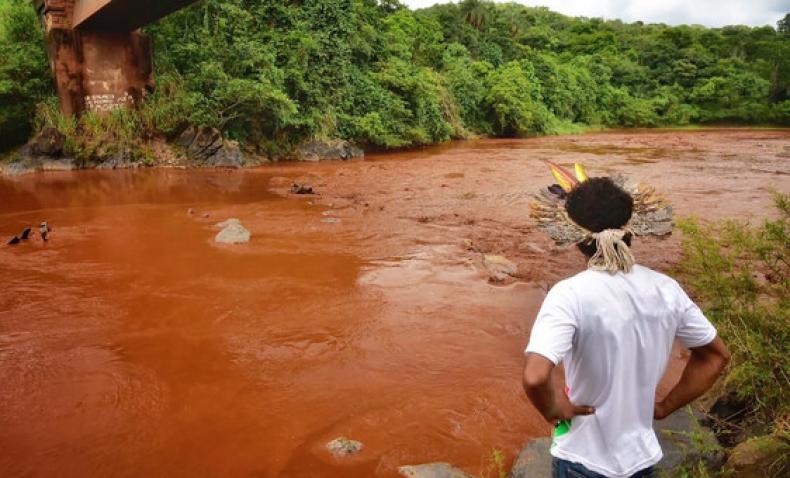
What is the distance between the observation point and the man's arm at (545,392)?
1591 millimetres

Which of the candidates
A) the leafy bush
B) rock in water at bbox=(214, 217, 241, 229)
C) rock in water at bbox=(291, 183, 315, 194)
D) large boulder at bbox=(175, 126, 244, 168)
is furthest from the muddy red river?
the leafy bush

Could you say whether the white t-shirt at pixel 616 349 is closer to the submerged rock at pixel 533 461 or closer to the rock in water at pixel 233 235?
the submerged rock at pixel 533 461

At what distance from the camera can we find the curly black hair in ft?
6.04

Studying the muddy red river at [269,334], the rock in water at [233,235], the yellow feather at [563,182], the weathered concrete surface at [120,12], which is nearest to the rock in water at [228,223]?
the rock in water at [233,235]

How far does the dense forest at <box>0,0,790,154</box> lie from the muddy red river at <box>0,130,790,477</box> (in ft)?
23.5

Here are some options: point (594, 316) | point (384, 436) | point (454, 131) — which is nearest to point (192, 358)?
point (384, 436)

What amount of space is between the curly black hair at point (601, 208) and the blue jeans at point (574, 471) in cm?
70

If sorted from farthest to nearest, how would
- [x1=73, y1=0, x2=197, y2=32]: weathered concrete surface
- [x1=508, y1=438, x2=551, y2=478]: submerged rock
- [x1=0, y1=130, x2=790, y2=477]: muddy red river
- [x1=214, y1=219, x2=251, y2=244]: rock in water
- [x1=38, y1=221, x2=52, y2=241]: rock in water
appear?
[x1=73, y1=0, x2=197, y2=32]: weathered concrete surface < [x1=38, y1=221, x2=52, y2=241]: rock in water < [x1=214, y1=219, x2=251, y2=244]: rock in water < [x1=0, y1=130, x2=790, y2=477]: muddy red river < [x1=508, y1=438, x2=551, y2=478]: submerged rock

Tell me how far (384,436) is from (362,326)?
1777 millimetres

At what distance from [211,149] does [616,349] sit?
17.0m

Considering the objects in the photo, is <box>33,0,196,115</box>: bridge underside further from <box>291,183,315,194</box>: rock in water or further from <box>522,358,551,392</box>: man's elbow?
<box>522,358,551,392</box>: man's elbow

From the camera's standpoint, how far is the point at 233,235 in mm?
7902

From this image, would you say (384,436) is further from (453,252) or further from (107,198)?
(107,198)

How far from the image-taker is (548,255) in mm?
7484
